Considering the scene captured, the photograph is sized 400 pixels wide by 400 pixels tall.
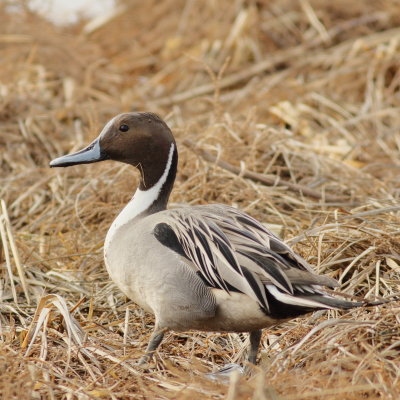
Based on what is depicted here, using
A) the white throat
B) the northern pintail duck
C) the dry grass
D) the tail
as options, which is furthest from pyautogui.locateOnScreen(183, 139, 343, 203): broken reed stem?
the tail

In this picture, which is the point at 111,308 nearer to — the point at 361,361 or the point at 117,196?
the point at 117,196

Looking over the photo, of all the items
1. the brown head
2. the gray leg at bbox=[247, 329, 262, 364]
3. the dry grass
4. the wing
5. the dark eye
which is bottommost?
the dry grass

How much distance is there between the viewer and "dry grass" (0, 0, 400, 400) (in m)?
2.84

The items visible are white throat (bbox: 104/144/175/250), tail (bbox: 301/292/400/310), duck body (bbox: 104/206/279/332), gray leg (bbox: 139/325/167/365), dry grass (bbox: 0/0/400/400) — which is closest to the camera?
tail (bbox: 301/292/400/310)

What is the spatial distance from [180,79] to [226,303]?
16.8 ft

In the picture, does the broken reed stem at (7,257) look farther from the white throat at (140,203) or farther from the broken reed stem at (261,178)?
the broken reed stem at (261,178)

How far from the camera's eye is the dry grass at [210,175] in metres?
2.84

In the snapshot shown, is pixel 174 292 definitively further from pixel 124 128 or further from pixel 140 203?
pixel 124 128

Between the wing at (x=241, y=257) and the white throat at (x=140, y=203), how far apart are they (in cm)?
19

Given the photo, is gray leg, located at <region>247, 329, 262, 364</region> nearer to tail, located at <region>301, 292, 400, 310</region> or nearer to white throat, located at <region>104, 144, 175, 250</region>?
tail, located at <region>301, 292, 400, 310</region>

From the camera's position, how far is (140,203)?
350 centimetres

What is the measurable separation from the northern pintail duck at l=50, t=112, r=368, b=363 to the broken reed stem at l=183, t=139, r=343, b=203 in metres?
1.31

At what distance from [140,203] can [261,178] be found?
4.41 feet

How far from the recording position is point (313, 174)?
16.5 feet
